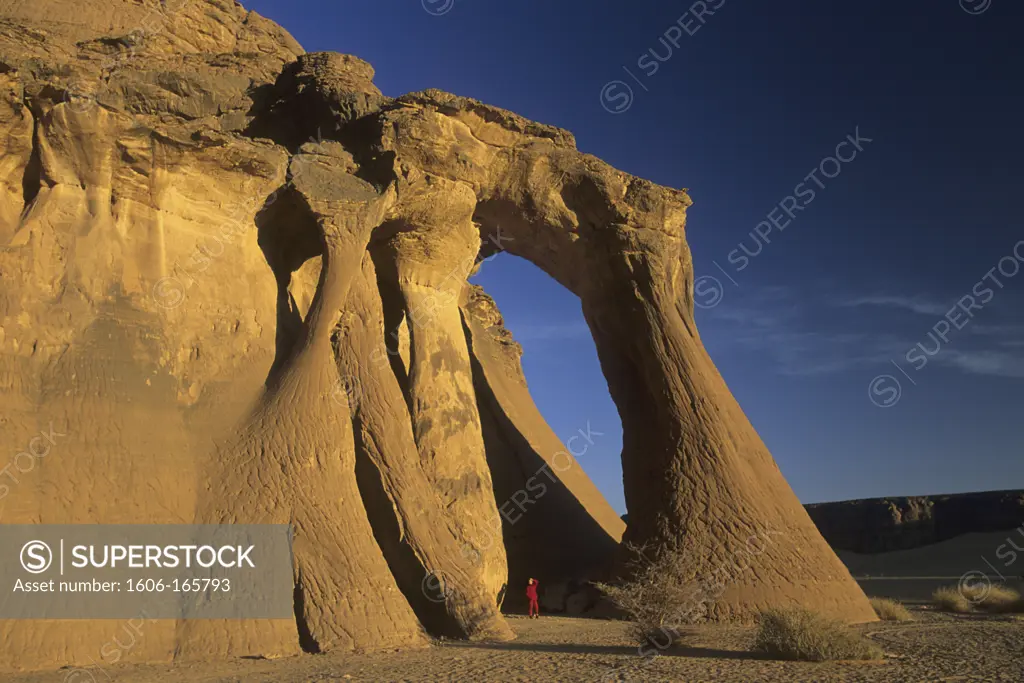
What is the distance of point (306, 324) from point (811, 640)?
738 cm

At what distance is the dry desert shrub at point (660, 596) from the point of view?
31.7 ft

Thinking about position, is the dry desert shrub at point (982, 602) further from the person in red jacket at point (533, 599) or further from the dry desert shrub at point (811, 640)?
the dry desert shrub at point (811, 640)

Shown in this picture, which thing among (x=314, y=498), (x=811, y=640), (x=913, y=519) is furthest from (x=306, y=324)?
(x=913, y=519)

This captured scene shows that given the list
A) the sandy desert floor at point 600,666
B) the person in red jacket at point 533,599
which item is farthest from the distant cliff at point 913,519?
the sandy desert floor at point 600,666

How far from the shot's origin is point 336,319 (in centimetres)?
1136

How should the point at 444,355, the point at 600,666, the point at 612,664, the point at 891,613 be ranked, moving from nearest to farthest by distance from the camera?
the point at 600,666
the point at 612,664
the point at 891,613
the point at 444,355

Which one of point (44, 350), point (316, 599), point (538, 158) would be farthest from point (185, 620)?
point (538, 158)

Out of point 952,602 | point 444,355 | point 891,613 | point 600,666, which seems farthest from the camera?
point 952,602

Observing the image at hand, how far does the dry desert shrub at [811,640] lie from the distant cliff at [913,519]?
1256 inches

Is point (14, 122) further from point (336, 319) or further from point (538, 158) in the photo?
point (538, 158)

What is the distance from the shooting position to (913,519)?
3653 centimetres

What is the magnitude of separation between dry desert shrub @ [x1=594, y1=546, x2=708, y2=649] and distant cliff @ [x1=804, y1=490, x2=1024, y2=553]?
1088 inches

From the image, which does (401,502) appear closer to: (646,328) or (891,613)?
(646,328)

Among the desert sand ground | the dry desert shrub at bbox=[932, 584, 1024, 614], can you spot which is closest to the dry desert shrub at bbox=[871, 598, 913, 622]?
the desert sand ground
